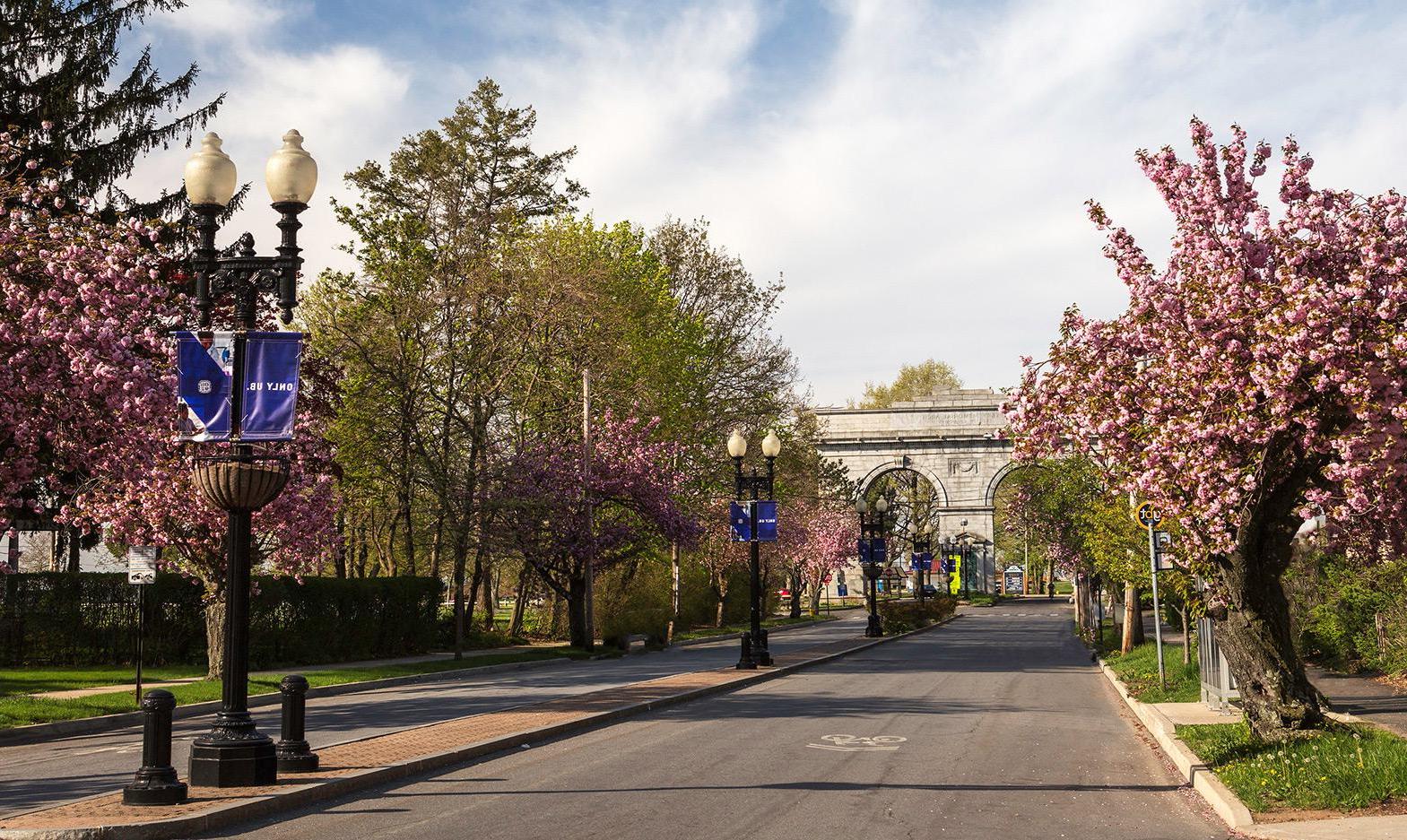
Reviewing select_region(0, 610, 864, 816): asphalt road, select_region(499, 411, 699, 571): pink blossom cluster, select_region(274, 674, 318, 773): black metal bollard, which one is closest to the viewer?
select_region(274, 674, 318, 773): black metal bollard

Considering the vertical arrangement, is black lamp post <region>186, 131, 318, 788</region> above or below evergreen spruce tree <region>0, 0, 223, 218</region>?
below

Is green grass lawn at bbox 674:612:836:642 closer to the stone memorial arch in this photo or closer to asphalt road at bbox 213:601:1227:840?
the stone memorial arch

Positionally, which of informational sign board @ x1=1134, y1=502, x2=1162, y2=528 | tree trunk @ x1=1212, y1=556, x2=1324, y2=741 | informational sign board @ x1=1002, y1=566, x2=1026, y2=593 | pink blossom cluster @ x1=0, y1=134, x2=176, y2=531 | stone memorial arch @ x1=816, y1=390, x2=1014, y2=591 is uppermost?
stone memorial arch @ x1=816, y1=390, x2=1014, y2=591

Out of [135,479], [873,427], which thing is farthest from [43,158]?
[873,427]

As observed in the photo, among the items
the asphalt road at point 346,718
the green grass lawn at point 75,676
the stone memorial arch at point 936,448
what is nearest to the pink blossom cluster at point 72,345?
the green grass lawn at point 75,676

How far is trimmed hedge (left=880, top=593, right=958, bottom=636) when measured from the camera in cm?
4719

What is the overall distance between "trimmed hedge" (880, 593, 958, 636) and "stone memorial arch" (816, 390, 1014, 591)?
85.3 feet

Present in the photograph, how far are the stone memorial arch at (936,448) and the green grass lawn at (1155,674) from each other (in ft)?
189

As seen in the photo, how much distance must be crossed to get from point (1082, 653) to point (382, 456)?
21406 mm

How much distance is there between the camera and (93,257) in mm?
19359

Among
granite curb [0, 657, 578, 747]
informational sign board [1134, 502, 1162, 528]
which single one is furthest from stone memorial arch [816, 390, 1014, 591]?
informational sign board [1134, 502, 1162, 528]

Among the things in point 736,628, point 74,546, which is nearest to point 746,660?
point 74,546

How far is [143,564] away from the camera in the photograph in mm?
19672

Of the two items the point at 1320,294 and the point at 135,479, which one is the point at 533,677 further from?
the point at 1320,294
